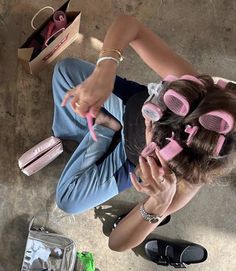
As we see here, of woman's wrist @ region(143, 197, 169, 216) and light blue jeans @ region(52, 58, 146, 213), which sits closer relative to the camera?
woman's wrist @ region(143, 197, 169, 216)

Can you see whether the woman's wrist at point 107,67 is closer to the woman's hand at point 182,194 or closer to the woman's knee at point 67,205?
the woman's hand at point 182,194

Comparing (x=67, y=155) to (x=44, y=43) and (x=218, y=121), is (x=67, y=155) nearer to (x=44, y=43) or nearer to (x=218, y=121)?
(x=44, y=43)

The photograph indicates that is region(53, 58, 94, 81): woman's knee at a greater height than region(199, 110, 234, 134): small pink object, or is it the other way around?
region(199, 110, 234, 134): small pink object

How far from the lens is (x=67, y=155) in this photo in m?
1.59

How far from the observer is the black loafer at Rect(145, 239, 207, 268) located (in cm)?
161

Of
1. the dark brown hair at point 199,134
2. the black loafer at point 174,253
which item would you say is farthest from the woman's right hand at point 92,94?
the black loafer at point 174,253

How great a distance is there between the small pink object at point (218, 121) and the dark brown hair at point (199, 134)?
11 mm

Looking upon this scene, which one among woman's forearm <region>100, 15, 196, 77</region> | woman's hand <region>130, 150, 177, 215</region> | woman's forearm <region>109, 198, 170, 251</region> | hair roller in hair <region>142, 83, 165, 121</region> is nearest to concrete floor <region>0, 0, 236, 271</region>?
woman's forearm <region>109, 198, 170, 251</region>

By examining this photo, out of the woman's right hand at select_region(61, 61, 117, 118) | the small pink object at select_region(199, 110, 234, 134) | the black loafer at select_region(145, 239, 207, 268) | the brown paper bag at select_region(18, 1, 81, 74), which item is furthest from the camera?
the black loafer at select_region(145, 239, 207, 268)

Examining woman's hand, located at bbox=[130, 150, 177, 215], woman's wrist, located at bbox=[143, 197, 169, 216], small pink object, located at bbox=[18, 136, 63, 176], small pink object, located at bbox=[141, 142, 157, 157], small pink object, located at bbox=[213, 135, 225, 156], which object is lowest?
small pink object, located at bbox=[18, 136, 63, 176]

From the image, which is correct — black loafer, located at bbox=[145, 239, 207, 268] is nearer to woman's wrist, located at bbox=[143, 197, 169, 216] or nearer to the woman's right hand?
woman's wrist, located at bbox=[143, 197, 169, 216]

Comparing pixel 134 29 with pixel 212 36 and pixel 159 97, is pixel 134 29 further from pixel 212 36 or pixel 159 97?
pixel 212 36

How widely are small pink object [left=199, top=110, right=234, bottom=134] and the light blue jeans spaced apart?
1.73 feet

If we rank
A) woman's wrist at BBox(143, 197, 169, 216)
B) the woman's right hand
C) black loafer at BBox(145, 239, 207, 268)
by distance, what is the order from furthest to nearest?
black loafer at BBox(145, 239, 207, 268) < woman's wrist at BBox(143, 197, 169, 216) < the woman's right hand
